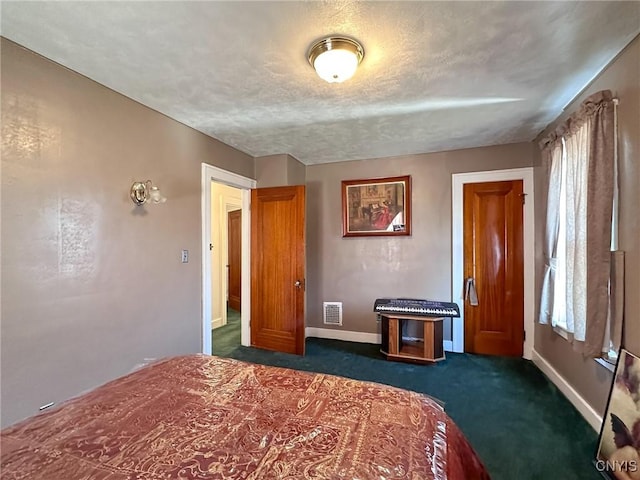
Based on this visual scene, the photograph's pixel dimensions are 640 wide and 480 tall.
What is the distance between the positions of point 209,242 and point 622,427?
333cm

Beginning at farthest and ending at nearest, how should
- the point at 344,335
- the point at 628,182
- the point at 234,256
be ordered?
the point at 234,256, the point at 344,335, the point at 628,182

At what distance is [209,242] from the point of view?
10.1ft

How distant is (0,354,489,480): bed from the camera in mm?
831

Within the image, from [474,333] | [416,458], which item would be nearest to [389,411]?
[416,458]

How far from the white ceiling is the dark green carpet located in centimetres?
247

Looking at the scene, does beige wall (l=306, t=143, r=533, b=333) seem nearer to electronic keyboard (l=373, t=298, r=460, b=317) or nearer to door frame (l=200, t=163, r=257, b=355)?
electronic keyboard (l=373, t=298, r=460, b=317)

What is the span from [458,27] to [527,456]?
101 inches

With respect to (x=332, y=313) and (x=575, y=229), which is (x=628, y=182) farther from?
(x=332, y=313)

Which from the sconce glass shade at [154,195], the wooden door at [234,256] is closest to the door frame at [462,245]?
the sconce glass shade at [154,195]

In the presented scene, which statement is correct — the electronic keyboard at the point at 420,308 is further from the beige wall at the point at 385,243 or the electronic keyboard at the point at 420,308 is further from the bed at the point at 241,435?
the bed at the point at 241,435

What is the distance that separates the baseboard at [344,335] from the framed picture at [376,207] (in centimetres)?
137

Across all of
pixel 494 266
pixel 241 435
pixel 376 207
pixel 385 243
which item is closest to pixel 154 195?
pixel 241 435

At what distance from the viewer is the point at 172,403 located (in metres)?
1.19

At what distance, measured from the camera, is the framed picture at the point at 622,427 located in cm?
151
